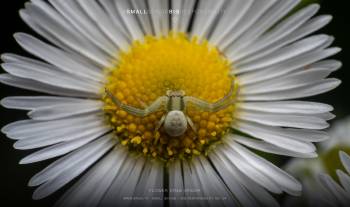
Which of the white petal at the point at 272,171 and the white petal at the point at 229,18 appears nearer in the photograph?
the white petal at the point at 272,171

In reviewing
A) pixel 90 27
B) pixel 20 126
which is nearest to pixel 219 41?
pixel 90 27

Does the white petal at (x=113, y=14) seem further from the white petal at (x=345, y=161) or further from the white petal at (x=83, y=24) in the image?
the white petal at (x=345, y=161)

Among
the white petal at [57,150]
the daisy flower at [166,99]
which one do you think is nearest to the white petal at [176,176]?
the daisy flower at [166,99]

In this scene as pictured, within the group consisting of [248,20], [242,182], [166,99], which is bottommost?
[242,182]

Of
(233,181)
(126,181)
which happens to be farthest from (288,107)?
(126,181)

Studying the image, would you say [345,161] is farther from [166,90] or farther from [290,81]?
[166,90]

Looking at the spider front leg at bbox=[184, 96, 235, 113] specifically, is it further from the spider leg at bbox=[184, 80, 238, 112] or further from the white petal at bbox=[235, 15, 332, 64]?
the white petal at bbox=[235, 15, 332, 64]

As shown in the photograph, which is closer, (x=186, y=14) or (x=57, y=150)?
(x=57, y=150)
